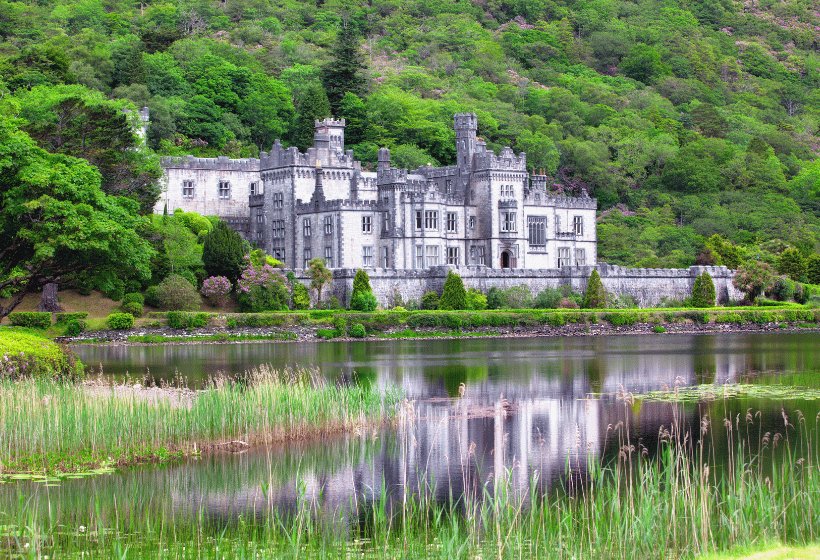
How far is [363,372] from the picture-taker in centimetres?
4462

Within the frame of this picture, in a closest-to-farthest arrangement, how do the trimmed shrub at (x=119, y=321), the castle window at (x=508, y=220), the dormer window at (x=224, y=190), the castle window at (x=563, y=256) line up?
the trimmed shrub at (x=119, y=321), the castle window at (x=508, y=220), the dormer window at (x=224, y=190), the castle window at (x=563, y=256)

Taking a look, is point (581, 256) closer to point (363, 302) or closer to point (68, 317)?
point (363, 302)

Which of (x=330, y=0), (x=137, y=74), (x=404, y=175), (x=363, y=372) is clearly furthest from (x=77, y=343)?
(x=330, y=0)

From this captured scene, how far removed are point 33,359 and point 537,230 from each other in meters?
55.1

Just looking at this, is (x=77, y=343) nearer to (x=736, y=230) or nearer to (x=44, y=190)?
(x=44, y=190)

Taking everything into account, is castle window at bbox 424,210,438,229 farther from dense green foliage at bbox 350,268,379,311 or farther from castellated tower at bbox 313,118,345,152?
dense green foliage at bbox 350,268,379,311

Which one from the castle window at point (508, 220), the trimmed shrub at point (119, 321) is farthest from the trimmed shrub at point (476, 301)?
the trimmed shrub at point (119, 321)

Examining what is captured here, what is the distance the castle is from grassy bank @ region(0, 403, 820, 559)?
55.4m

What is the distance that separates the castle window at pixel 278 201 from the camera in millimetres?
81812

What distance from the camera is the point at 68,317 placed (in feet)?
207

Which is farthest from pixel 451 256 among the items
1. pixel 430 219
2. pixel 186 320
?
pixel 186 320

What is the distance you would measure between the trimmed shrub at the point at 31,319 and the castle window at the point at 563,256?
36.2 meters

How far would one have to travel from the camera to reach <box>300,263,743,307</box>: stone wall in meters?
74.6

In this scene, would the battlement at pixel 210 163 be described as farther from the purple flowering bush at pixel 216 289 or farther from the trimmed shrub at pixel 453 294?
the trimmed shrub at pixel 453 294
